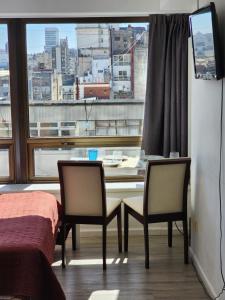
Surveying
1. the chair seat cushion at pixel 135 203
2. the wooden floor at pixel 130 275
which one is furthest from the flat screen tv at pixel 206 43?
the wooden floor at pixel 130 275

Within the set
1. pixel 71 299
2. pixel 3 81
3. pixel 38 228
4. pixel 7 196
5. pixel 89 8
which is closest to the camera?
pixel 38 228

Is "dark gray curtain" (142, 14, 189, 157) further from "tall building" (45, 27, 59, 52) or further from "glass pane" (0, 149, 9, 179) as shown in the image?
"glass pane" (0, 149, 9, 179)

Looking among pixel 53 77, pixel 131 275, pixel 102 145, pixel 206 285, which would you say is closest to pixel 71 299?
pixel 131 275

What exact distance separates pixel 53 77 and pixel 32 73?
0.74 ft

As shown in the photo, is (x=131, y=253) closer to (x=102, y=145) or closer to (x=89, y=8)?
(x=102, y=145)

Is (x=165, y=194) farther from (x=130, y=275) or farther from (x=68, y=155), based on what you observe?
(x=68, y=155)

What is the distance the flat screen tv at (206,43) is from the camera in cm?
296

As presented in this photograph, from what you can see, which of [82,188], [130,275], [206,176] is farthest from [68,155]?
[206,176]

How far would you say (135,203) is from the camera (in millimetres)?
4371

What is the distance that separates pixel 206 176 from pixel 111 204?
1077 mm

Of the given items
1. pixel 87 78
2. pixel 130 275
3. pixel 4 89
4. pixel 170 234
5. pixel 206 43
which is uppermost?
pixel 206 43

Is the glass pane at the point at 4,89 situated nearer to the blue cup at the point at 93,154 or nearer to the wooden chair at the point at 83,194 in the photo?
the blue cup at the point at 93,154

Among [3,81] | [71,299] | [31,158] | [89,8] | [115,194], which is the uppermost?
[89,8]

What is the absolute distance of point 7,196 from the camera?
430 cm
